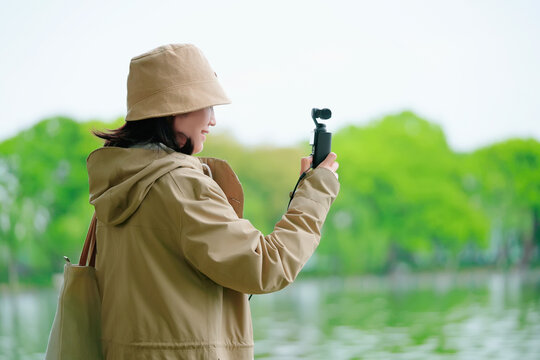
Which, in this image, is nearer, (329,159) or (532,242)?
(329,159)

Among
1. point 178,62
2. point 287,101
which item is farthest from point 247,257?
point 287,101

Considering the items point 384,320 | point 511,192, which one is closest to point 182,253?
point 384,320

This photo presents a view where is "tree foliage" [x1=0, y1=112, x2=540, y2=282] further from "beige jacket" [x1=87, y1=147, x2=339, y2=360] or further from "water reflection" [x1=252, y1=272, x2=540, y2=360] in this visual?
"beige jacket" [x1=87, y1=147, x2=339, y2=360]

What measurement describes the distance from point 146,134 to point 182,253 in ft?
0.57

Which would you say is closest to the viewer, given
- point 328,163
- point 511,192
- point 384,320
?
point 328,163

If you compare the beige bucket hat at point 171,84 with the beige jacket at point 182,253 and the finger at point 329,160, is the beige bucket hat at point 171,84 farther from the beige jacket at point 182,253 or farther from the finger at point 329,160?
the finger at point 329,160

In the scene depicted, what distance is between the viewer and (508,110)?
22.9 m

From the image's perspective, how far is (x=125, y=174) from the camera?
3.07ft

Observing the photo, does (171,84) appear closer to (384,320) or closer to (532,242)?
(384,320)

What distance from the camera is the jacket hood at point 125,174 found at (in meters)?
0.92

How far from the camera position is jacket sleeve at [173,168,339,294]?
88 cm

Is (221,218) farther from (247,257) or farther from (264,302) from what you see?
(264,302)

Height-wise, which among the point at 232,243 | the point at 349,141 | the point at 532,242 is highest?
the point at 349,141

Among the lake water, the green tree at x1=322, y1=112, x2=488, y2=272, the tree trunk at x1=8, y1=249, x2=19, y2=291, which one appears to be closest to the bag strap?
the lake water
